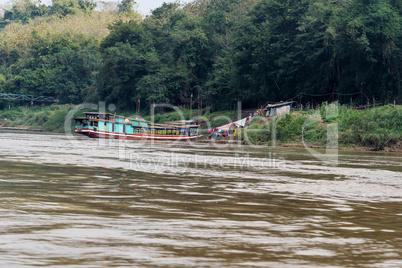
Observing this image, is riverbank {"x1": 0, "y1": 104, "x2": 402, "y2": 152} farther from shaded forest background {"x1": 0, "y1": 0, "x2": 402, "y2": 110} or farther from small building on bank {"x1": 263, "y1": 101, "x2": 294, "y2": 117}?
shaded forest background {"x1": 0, "y1": 0, "x2": 402, "y2": 110}

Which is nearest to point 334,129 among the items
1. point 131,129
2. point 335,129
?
point 335,129

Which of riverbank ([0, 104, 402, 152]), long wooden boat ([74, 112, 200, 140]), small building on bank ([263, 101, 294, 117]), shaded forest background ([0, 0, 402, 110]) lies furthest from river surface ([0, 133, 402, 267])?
long wooden boat ([74, 112, 200, 140])

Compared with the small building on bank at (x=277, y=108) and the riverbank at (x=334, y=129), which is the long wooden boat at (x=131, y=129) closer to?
the riverbank at (x=334, y=129)

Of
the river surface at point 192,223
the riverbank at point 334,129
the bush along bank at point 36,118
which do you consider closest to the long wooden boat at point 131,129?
the riverbank at point 334,129

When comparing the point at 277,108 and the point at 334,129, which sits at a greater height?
Answer: the point at 277,108

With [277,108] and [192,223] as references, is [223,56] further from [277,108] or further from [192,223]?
[192,223]

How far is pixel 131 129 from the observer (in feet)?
144

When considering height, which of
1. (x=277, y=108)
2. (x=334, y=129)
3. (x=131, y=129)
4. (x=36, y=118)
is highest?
(x=277, y=108)

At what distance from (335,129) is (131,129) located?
1944cm

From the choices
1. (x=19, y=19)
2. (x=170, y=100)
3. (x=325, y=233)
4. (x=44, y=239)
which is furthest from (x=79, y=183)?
(x=19, y=19)

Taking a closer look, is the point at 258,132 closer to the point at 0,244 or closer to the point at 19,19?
the point at 0,244

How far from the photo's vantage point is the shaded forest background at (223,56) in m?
37.1

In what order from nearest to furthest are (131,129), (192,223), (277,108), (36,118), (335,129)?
(192,223), (335,129), (277,108), (131,129), (36,118)

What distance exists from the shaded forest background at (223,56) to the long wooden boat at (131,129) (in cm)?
903
